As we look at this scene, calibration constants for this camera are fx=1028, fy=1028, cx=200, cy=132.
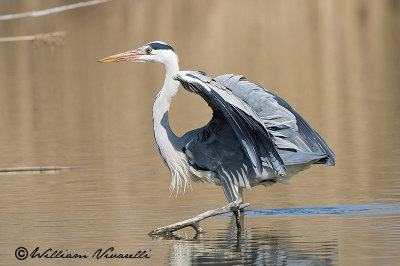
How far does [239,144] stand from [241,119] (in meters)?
A: 0.70

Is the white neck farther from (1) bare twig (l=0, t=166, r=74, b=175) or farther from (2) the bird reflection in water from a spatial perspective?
(1) bare twig (l=0, t=166, r=74, b=175)

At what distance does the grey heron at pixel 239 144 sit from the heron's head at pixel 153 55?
0.4 inches

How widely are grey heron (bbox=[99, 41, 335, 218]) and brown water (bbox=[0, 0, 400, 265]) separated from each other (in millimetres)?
518

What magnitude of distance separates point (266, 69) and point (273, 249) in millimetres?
20107

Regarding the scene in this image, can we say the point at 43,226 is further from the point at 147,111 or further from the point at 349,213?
the point at 147,111

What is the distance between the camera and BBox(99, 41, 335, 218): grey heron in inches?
384

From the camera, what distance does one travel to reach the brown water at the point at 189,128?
9.38m

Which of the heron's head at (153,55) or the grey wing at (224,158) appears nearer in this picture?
the grey wing at (224,158)

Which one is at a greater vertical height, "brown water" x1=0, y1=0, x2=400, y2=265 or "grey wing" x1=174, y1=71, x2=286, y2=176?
"grey wing" x1=174, y1=71, x2=286, y2=176

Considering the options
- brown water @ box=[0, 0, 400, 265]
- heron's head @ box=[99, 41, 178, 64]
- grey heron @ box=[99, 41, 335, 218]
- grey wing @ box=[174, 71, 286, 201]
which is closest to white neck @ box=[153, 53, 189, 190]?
grey heron @ box=[99, 41, 335, 218]

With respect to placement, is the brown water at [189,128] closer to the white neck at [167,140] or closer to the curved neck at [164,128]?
the white neck at [167,140]

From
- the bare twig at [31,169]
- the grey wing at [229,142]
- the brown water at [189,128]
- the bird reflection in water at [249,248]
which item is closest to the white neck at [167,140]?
the grey wing at [229,142]

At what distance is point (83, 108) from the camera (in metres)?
22.4

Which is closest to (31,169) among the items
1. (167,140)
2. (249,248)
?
(167,140)
